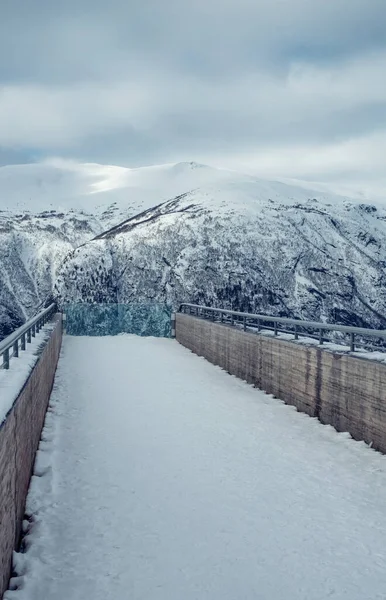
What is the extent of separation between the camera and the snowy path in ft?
17.5

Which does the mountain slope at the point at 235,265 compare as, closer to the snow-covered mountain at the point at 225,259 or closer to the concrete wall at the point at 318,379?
the snow-covered mountain at the point at 225,259

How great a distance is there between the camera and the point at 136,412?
40.3ft

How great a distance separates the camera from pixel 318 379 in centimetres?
1211

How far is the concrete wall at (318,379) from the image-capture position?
9.83 metres

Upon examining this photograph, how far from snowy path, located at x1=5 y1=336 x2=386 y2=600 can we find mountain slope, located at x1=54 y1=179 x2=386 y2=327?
303 feet

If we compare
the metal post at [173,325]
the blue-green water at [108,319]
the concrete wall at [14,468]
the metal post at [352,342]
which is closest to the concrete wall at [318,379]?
the metal post at [352,342]

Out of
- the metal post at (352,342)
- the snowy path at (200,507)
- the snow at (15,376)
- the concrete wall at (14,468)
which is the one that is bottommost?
the snowy path at (200,507)

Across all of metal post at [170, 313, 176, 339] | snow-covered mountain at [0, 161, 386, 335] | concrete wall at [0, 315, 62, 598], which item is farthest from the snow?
snow-covered mountain at [0, 161, 386, 335]

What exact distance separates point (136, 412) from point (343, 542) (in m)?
Answer: 6.76

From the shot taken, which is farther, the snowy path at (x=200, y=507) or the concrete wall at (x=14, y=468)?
the snowy path at (x=200, y=507)

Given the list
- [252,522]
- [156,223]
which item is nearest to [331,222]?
[156,223]

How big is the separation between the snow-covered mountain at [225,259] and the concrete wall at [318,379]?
8606 cm

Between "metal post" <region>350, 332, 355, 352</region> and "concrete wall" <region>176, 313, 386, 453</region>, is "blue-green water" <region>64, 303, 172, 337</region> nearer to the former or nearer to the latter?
"concrete wall" <region>176, 313, 386, 453</region>

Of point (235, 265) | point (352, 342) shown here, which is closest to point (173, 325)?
point (352, 342)
